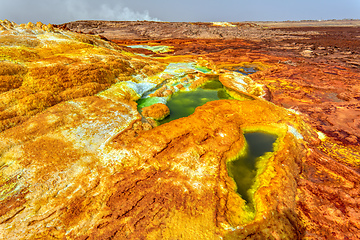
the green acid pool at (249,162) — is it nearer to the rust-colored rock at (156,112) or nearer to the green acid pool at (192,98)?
the green acid pool at (192,98)

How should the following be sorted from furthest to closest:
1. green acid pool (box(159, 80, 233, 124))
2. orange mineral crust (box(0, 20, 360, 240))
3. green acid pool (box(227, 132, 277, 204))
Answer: green acid pool (box(159, 80, 233, 124)), green acid pool (box(227, 132, 277, 204)), orange mineral crust (box(0, 20, 360, 240))

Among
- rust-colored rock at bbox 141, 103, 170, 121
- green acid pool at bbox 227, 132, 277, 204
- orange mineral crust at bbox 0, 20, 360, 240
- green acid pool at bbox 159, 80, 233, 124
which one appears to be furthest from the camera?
green acid pool at bbox 159, 80, 233, 124

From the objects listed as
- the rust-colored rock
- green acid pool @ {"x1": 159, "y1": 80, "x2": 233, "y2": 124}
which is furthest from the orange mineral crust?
green acid pool @ {"x1": 159, "y1": 80, "x2": 233, "y2": 124}

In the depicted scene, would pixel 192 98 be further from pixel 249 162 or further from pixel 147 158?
pixel 147 158

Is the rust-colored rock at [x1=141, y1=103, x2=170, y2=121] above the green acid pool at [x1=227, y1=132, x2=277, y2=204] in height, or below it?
above

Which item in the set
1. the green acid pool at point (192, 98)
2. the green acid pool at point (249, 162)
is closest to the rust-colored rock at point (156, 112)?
the green acid pool at point (192, 98)

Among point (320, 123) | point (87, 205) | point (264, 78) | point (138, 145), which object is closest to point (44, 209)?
point (87, 205)

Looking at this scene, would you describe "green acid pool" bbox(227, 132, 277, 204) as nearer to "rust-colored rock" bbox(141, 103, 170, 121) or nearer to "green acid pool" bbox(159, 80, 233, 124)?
"green acid pool" bbox(159, 80, 233, 124)

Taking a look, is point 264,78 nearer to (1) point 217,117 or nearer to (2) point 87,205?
(1) point 217,117
